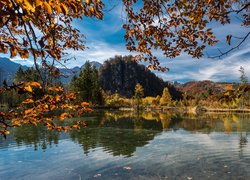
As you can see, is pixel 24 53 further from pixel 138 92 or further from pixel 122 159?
pixel 138 92

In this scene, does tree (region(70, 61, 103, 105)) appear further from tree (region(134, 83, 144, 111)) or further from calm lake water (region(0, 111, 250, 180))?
calm lake water (region(0, 111, 250, 180))

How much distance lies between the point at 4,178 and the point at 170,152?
881 cm

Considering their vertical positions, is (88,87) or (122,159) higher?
(88,87)

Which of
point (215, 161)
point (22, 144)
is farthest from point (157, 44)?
point (22, 144)

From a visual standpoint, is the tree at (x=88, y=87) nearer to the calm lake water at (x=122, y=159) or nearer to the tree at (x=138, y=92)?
the tree at (x=138, y=92)

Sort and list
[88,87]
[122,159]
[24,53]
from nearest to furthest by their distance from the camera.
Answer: [24,53], [122,159], [88,87]

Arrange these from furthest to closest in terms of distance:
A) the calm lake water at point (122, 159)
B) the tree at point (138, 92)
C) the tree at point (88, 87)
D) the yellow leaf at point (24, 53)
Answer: the tree at point (138, 92) → the tree at point (88, 87) → the calm lake water at point (122, 159) → the yellow leaf at point (24, 53)

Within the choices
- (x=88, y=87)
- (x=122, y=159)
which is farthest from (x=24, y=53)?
(x=88, y=87)

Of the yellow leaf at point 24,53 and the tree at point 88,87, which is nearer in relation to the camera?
the yellow leaf at point 24,53

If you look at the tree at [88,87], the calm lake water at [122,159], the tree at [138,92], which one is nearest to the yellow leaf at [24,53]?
the calm lake water at [122,159]

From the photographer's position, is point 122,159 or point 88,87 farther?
point 88,87

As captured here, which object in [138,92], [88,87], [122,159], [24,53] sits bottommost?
[122,159]

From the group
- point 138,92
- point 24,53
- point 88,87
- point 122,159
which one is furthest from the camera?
point 138,92

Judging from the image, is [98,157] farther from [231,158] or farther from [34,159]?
[231,158]
